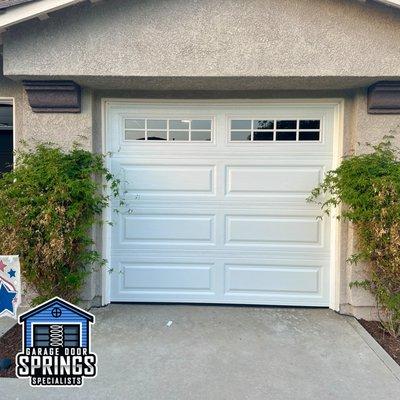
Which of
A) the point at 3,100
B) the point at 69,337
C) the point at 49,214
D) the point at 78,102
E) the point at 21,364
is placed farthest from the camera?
the point at 3,100

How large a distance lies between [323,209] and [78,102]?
3202 mm

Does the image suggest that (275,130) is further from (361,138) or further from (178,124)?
(178,124)

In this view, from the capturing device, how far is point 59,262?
385 centimetres

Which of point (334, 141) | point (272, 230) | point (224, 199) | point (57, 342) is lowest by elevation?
point (57, 342)

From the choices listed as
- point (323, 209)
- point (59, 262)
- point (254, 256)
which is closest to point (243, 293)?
point (254, 256)

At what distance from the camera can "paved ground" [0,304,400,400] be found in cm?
288

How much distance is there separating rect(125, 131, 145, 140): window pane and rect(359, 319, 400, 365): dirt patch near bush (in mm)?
3433

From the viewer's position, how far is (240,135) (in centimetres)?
452

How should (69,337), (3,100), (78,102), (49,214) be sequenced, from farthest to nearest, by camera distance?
(3,100), (78,102), (49,214), (69,337)

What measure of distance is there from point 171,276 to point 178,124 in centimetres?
193

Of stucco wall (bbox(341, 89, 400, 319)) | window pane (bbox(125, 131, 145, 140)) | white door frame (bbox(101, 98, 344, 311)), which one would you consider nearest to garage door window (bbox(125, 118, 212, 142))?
window pane (bbox(125, 131, 145, 140))

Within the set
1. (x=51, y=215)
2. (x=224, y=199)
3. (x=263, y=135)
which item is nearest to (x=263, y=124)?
(x=263, y=135)

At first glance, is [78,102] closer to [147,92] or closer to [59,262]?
[147,92]

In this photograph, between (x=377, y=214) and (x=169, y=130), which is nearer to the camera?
(x=377, y=214)
